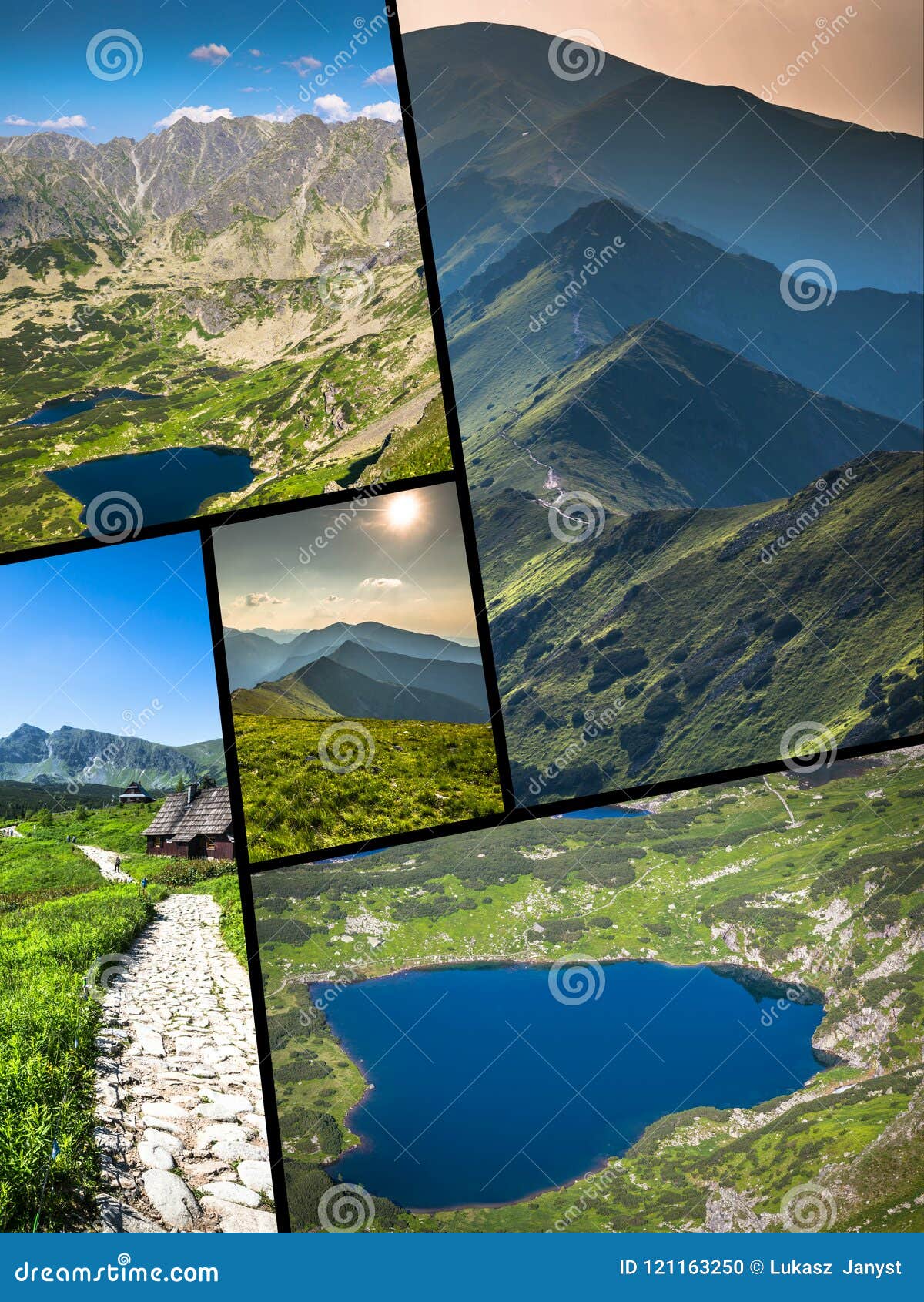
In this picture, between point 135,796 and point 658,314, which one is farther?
point 658,314

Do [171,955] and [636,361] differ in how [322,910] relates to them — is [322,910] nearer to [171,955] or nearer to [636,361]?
[171,955]

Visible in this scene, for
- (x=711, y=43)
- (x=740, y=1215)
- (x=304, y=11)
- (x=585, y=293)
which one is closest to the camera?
(x=740, y=1215)

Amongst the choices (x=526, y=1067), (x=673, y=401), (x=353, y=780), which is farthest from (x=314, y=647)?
(x=673, y=401)

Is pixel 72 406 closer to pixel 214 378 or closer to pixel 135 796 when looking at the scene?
pixel 214 378

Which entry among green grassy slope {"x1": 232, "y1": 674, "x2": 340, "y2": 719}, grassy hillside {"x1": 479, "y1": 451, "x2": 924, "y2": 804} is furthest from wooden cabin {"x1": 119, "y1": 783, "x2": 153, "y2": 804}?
grassy hillside {"x1": 479, "y1": 451, "x2": 924, "y2": 804}

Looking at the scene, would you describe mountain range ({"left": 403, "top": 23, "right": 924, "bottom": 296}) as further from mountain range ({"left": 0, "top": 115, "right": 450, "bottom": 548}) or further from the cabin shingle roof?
the cabin shingle roof

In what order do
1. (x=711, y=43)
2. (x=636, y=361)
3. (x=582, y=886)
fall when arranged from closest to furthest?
(x=582, y=886) → (x=711, y=43) → (x=636, y=361)

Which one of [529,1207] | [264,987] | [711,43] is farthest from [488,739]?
[711,43]
